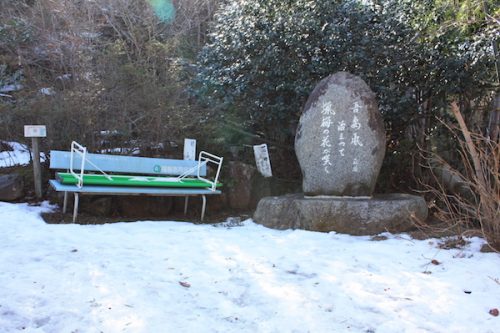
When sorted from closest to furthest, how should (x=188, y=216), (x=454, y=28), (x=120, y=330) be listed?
(x=120, y=330) → (x=454, y=28) → (x=188, y=216)

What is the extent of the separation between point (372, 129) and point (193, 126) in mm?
3255

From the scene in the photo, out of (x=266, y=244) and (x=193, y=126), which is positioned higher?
(x=193, y=126)

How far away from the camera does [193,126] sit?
7637 mm

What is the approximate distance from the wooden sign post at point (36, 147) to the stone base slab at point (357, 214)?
371 centimetres

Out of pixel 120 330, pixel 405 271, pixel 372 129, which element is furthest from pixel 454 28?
pixel 120 330

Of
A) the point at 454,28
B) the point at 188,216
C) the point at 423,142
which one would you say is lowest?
the point at 188,216

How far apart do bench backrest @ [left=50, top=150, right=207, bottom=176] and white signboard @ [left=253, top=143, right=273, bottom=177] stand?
0.92 m

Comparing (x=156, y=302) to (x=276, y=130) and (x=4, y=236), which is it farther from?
(x=276, y=130)

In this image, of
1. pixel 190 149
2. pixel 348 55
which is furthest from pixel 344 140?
pixel 190 149

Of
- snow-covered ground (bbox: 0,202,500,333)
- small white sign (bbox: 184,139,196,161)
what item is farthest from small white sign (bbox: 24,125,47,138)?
small white sign (bbox: 184,139,196,161)

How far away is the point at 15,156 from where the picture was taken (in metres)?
7.55

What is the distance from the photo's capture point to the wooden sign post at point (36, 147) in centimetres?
615

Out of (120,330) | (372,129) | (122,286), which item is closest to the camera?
(120,330)

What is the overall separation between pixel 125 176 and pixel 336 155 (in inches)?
120
